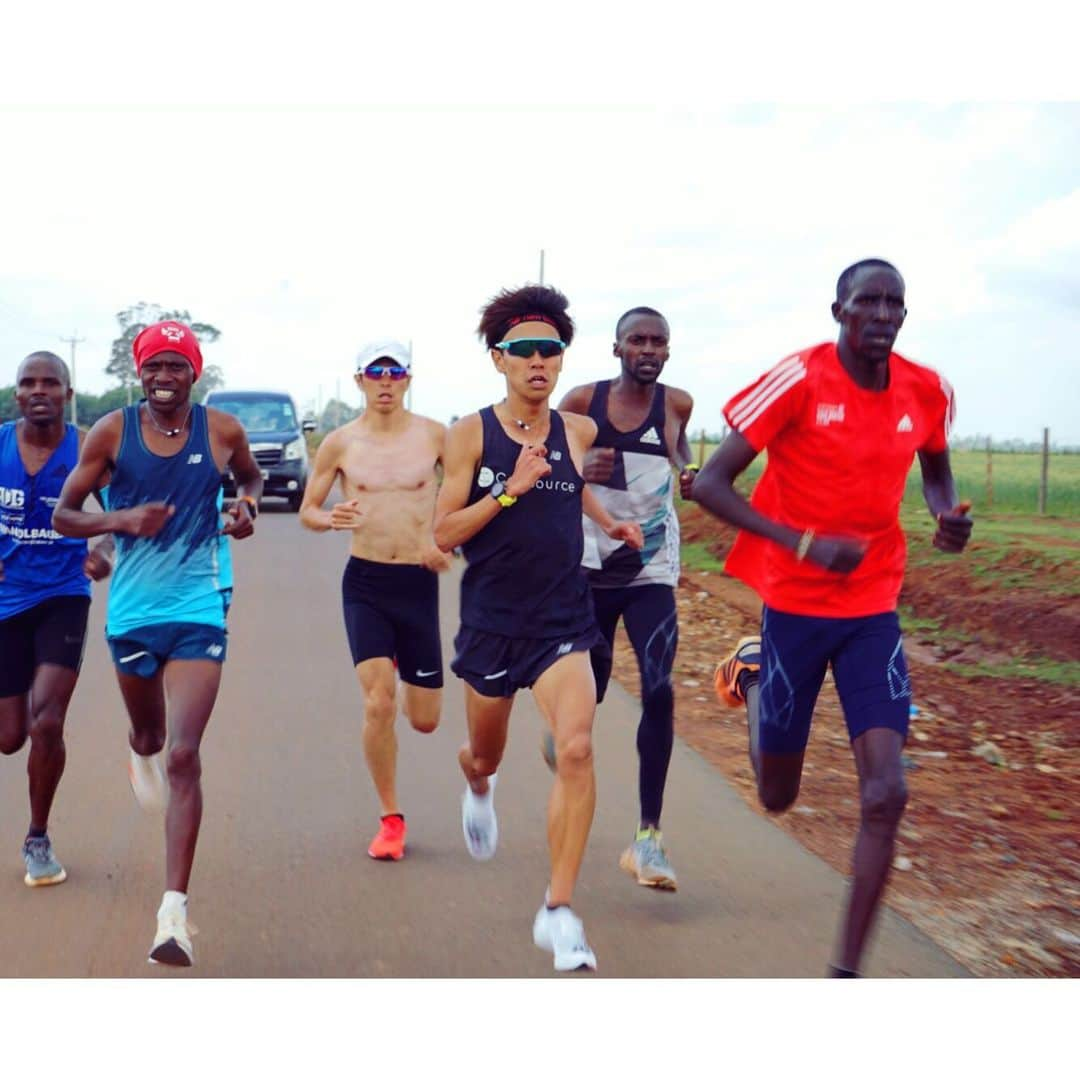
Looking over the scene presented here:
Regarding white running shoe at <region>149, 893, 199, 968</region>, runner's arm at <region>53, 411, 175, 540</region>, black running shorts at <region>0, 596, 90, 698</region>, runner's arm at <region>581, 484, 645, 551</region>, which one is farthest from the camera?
black running shorts at <region>0, 596, 90, 698</region>

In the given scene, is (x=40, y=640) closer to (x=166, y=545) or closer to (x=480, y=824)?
(x=166, y=545)

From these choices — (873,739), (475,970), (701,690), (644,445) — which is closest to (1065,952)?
(873,739)

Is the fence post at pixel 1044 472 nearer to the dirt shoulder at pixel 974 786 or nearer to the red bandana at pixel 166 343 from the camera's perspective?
the dirt shoulder at pixel 974 786

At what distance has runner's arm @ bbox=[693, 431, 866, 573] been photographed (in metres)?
4.40

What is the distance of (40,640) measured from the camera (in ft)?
18.9

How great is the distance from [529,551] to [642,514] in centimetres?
108

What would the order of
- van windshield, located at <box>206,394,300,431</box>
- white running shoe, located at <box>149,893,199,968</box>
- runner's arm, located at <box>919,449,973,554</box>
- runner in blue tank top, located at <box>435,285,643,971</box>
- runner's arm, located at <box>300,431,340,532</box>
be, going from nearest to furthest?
1. white running shoe, located at <box>149,893,199,968</box>
2. runner's arm, located at <box>919,449,973,554</box>
3. runner in blue tank top, located at <box>435,285,643,971</box>
4. runner's arm, located at <box>300,431,340,532</box>
5. van windshield, located at <box>206,394,300,431</box>

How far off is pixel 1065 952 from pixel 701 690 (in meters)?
5.29

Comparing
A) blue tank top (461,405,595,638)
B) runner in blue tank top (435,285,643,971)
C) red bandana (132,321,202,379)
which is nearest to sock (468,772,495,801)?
runner in blue tank top (435,285,643,971)

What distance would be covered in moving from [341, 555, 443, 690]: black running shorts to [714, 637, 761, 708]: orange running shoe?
1.18 metres

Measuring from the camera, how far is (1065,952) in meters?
4.89

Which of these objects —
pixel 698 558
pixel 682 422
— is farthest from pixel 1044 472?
pixel 682 422

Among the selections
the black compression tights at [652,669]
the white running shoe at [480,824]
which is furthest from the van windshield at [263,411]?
the white running shoe at [480,824]

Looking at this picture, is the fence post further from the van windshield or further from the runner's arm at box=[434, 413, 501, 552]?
the runner's arm at box=[434, 413, 501, 552]
